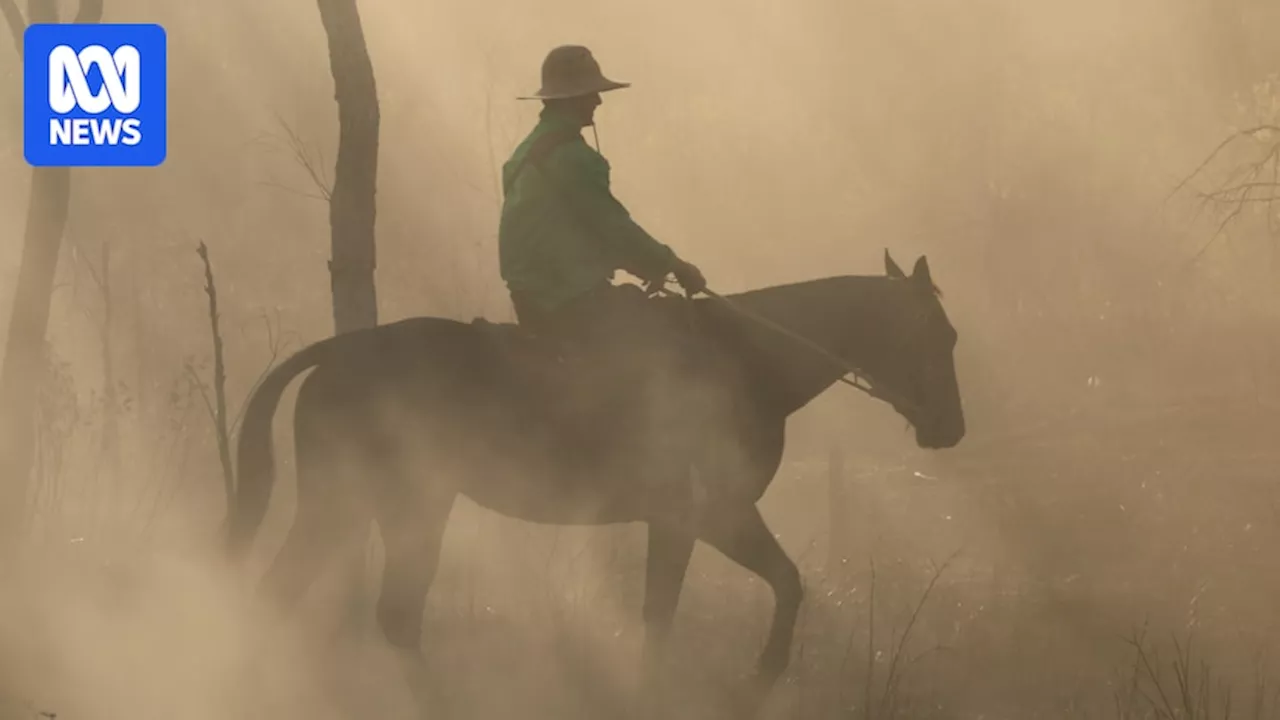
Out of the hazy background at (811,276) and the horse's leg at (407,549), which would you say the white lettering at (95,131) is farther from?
the horse's leg at (407,549)

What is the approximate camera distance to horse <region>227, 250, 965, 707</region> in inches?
328

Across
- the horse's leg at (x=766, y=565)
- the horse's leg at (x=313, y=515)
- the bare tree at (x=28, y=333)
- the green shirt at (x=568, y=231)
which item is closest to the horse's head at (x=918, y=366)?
the horse's leg at (x=766, y=565)

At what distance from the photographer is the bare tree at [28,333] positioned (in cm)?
1234

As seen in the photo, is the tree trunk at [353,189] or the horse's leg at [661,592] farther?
the tree trunk at [353,189]

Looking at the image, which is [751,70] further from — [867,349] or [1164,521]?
[867,349]

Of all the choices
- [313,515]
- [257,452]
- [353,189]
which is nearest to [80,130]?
[353,189]

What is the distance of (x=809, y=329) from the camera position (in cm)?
888

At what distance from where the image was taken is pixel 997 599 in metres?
11.5

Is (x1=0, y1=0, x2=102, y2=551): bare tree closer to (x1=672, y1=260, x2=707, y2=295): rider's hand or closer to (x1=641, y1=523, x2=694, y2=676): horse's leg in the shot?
(x1=641, y1=523, x2=694, y2=676): horse's leg

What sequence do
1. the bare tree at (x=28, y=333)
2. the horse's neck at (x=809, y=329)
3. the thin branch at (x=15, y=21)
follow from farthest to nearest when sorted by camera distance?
the thin branch at (x=15, y=21)
the bare tree at (x=28, y=333)
the horse's neck at (x=809, y=329)

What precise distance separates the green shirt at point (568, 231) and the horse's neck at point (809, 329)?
0.74 meters

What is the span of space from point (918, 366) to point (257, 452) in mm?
3717

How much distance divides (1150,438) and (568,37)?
29.7 m

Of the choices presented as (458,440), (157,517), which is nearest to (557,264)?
(458,440)
